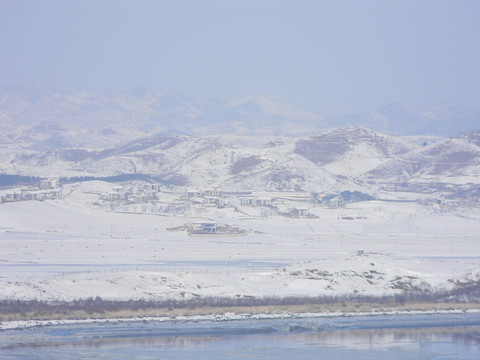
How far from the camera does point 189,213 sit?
63969mm

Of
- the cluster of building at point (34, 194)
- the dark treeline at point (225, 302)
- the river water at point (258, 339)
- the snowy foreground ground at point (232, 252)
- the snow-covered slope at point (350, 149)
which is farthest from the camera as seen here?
the snow-covered slope at point (350, 149)

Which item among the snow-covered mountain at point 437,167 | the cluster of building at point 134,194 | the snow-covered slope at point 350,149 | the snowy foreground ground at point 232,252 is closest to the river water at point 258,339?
the snowy foreground ground at point 232,252

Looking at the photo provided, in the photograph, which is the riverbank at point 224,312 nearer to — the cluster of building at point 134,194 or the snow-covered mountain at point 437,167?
the cluster of building at point 134,194

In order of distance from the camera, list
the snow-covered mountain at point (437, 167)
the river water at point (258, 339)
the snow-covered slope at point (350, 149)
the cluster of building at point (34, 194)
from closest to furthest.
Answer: the river water at point (258, 339) → the cluster of building at point (34, 194) → the snow-covered mountain at point (437, 167) → the snow-covered slope at point (350, 149)

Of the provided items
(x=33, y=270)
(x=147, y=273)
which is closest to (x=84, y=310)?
(x=147, y=273)


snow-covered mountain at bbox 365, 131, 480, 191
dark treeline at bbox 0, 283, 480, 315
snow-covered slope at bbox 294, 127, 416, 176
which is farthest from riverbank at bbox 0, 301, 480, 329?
snow-covered slope at bbox 294, 127, 416, 176

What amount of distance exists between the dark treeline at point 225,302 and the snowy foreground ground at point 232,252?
52cm

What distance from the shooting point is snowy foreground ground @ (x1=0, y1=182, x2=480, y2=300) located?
33844 mm

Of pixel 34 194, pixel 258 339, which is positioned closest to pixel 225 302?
pixel 258 339

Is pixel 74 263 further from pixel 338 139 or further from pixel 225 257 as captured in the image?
pixel 338 139

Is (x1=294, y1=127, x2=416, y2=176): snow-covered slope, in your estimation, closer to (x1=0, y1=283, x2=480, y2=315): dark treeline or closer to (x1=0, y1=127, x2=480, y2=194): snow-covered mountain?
(x1=0, y1=127, x2=480, y2=194): snow-covered mountain

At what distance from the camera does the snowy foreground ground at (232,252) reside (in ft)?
111

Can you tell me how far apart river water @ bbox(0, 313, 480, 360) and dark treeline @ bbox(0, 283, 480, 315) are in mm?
1646

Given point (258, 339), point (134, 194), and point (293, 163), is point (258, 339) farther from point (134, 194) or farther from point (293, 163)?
point (293, 163)
